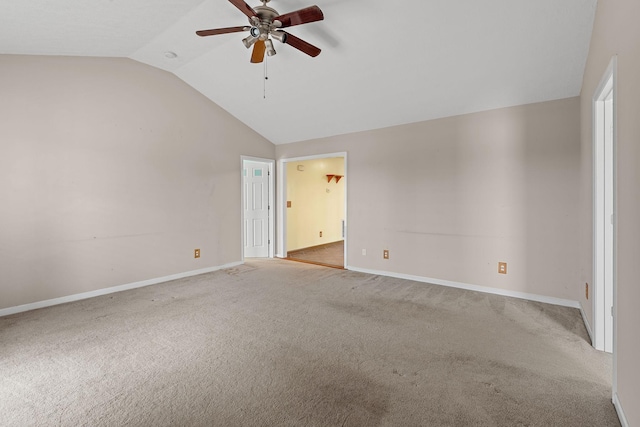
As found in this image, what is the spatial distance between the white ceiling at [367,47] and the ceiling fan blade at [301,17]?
49 centimetres

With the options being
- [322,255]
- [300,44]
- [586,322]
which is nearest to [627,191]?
[586,322]

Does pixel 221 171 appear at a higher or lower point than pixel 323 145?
lower

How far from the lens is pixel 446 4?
2512 mm

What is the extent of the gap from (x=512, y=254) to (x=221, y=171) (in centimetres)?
434

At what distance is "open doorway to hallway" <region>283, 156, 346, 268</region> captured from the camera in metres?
6.27

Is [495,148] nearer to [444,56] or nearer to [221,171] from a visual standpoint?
[444,56]

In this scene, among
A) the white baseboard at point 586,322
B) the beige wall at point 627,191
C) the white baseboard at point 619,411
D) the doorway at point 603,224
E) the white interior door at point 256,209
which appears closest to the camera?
the beige wall at point 627,191

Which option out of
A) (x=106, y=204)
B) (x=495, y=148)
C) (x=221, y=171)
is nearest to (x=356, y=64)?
(x=495, y=148)

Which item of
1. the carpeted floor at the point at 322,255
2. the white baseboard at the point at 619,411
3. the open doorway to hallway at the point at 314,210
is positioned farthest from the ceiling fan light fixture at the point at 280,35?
the carpeted floor at the point at 322,255

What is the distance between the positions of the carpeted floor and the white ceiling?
264 cm

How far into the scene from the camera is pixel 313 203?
23.1 ft

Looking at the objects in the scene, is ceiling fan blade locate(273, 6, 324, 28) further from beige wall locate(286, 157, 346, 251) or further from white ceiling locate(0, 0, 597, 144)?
beige wall locate(286, 157, 346, 251)

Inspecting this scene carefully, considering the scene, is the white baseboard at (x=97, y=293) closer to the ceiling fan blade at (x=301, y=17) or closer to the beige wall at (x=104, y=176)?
the beige wall at (x=104, y=176)

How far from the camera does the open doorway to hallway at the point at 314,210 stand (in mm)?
6266
